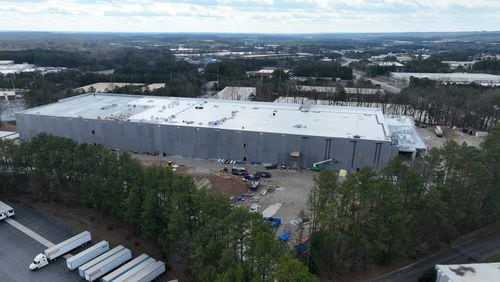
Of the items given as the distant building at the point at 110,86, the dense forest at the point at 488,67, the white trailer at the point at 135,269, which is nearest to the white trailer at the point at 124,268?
the white trailer at the point at 135,269

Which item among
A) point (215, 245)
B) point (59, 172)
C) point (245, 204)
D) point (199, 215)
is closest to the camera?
point (215, 245)

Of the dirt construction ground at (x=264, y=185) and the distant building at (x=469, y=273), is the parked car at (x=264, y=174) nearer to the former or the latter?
the dirt construction ground at (x=264, y=185)

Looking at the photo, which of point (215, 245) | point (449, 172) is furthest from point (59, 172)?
point (449, 172)

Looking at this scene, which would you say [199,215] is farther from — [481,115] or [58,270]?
[481,115]

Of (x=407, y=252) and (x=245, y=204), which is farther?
(x=245, y=204)

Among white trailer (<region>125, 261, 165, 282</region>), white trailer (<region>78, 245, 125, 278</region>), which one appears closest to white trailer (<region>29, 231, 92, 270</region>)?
white trailer (<region>78, 245, 125, 278</region>)

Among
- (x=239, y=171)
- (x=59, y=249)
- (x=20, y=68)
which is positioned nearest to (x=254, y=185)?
(x=239, y=171)
